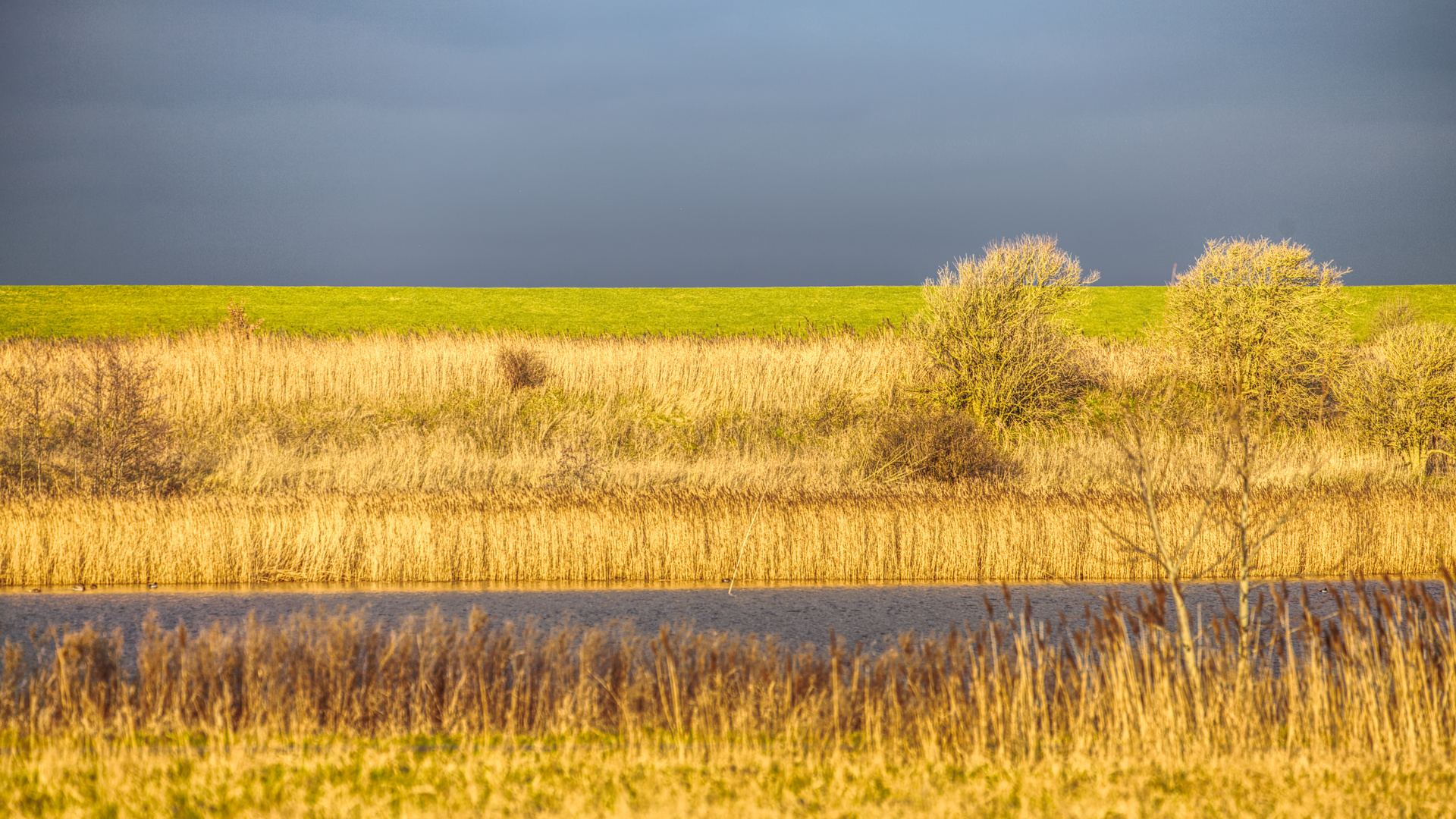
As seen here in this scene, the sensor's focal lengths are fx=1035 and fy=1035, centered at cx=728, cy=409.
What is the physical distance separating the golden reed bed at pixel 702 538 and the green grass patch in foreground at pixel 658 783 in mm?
6586

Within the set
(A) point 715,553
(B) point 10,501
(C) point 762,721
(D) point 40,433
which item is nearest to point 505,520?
(A) point 715,553

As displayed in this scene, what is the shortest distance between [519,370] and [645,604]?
11.1 meters

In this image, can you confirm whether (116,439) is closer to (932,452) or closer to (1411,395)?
(932,452)

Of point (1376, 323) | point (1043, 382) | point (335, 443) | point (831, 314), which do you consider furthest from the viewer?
point (831, 314)

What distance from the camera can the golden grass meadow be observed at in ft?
16.6

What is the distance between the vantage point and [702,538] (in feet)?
40.2

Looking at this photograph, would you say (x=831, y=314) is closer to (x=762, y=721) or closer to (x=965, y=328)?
(x=965, y=328)

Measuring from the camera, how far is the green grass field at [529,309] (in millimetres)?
37375

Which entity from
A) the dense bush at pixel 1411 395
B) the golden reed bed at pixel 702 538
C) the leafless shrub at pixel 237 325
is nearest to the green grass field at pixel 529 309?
the leafless shrub at pixel 237 325

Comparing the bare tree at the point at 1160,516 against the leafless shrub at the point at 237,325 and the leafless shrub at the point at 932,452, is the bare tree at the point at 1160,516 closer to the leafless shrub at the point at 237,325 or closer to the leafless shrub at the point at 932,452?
the leafless shrub at the point at 932,452

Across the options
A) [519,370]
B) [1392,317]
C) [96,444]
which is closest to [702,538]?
[96,444]

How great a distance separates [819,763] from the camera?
203 inches

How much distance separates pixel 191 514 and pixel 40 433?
5.68 meters

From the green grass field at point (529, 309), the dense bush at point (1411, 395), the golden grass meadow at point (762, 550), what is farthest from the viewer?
the green grass field at point (529, 309)
